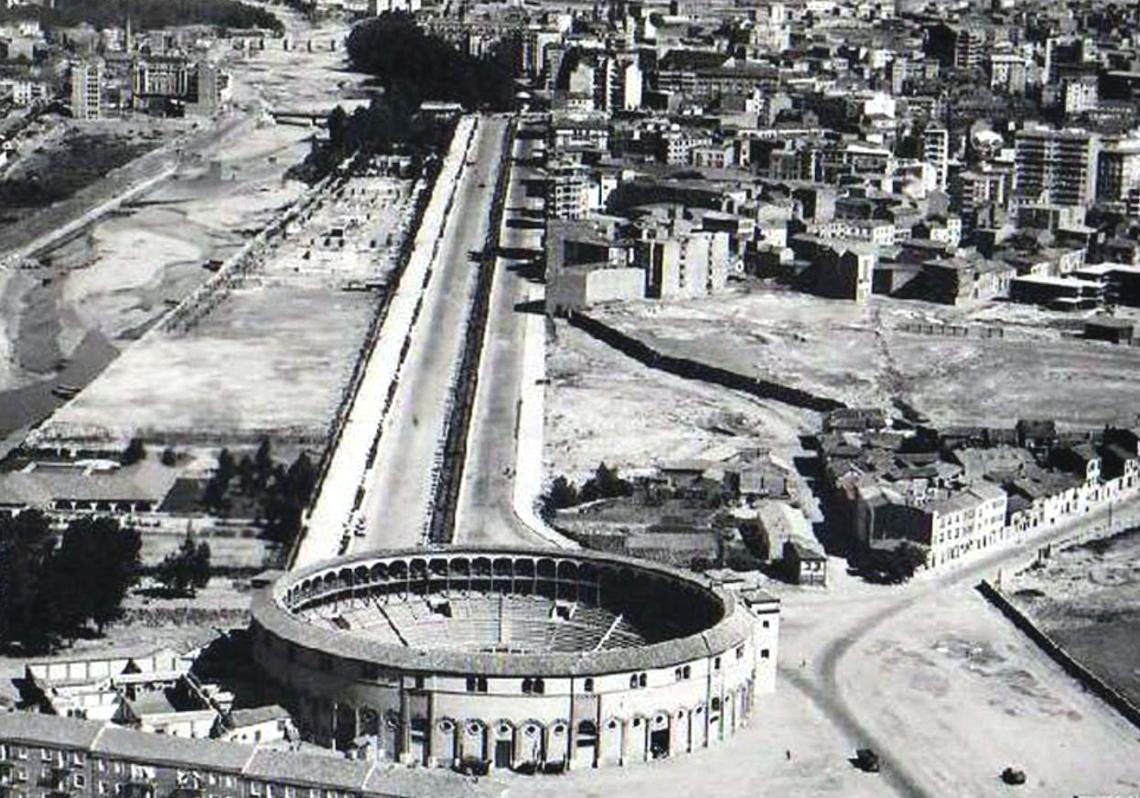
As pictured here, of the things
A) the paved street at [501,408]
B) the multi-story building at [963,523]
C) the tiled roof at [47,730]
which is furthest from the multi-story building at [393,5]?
the tiled roof at [47,730]

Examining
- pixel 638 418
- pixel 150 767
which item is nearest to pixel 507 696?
pixel 150 767

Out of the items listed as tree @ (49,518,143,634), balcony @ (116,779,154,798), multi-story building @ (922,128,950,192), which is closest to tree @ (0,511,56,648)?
tree @ (49,518,143,634)

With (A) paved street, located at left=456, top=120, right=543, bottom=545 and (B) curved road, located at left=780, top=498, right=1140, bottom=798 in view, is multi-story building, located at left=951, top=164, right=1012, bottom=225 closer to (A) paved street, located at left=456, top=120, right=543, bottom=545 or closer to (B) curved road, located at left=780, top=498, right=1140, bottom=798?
(A) paved street, located at left=456, top=120, right=543, bottom=545

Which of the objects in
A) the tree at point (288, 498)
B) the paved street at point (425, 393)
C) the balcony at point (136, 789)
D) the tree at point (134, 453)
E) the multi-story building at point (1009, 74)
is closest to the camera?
the balcony at point (136, 789)

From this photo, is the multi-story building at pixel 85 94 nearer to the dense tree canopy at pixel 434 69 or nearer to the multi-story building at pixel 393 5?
the dense tree canopy at pixel 434 69

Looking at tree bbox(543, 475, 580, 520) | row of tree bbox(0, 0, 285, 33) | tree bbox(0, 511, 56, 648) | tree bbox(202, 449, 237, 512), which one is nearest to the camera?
tree bbox(0, 511, 56, 648)

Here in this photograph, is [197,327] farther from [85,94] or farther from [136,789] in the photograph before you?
[85,94]
